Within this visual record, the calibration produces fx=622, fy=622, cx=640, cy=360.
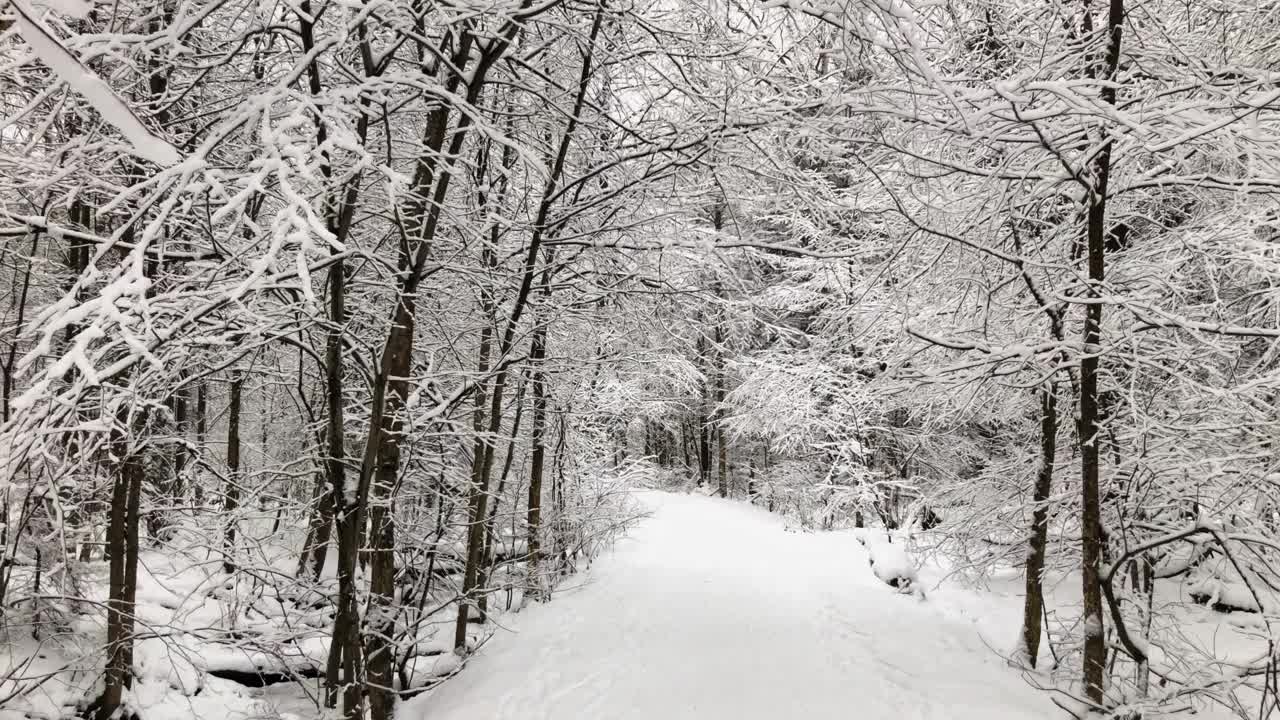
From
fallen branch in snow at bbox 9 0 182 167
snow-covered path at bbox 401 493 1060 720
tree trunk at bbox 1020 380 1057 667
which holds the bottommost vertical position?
snow-covered path at bbox 401 493 1060 720

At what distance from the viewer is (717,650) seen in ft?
19.9

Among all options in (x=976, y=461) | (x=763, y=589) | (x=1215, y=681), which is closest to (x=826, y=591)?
(x=763, y=589)

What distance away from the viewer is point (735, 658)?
5891 millimetres

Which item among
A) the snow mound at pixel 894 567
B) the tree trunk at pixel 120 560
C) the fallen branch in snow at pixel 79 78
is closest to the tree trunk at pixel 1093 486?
the snow mound at pixel 894 567

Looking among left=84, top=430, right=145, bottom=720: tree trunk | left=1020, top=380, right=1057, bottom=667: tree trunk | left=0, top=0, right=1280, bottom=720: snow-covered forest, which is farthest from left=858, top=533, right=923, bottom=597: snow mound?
left=84, top=430, right=145, bottom=720: tree trunk

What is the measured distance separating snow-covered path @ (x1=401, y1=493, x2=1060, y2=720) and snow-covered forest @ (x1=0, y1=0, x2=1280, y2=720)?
0.06 meters

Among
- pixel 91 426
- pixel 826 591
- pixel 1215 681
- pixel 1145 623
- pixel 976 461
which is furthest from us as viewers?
pixel 976 461

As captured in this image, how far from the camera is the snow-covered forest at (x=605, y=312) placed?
2.36 meters

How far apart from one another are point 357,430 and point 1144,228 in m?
7.85

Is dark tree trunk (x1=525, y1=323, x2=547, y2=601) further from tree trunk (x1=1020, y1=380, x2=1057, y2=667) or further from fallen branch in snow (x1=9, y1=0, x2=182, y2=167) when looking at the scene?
fallen branch in snow (x1=9, y1=0, x2=182, y2=167)

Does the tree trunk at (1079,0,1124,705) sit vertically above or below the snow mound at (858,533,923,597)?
above

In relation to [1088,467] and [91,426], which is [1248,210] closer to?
[1088,467]

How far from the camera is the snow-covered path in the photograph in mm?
4930

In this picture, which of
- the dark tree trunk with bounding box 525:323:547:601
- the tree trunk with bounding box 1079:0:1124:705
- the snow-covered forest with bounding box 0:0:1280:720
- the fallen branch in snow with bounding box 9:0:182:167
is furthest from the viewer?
the dark tree trunk with bounding box 525:323:547:601
